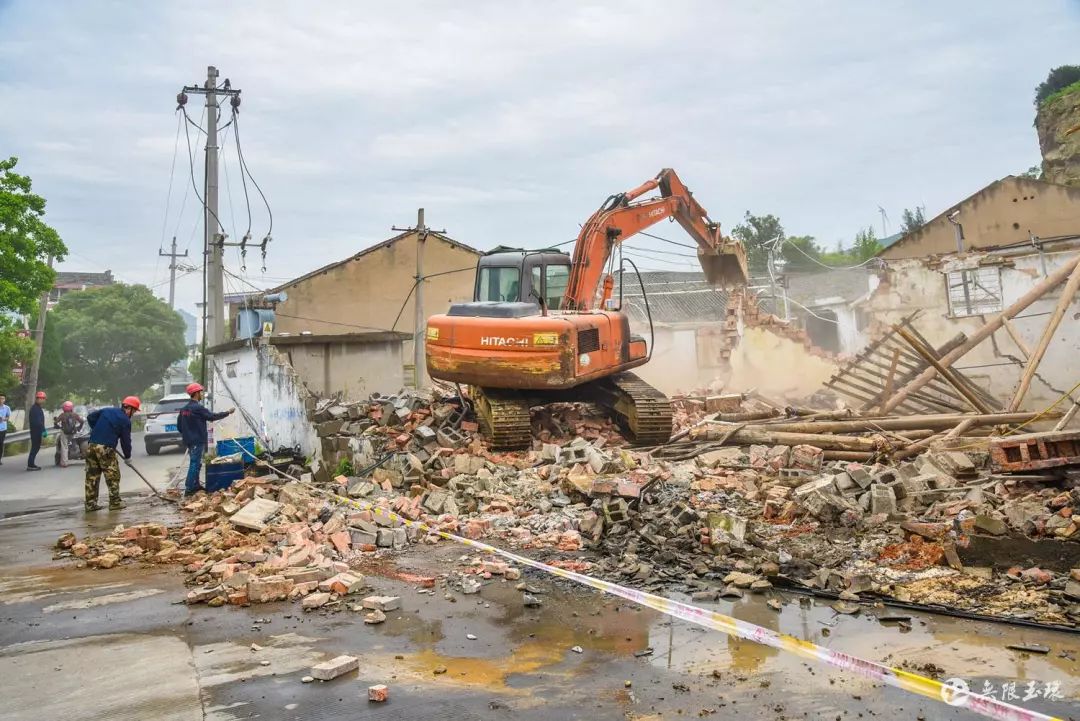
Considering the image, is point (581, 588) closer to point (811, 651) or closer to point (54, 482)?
point (811, 651)

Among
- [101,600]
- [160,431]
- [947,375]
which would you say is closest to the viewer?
[101,600]

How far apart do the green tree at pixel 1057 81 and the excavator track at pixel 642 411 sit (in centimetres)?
3102

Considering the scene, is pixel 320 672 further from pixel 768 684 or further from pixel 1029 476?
pixel 1029 476

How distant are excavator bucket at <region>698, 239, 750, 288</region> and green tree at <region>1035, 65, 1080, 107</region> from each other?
26.8 m

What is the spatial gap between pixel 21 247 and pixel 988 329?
2356 centimetres

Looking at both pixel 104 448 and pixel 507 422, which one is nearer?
pixel 104 448

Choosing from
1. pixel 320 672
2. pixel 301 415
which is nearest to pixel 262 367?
pixel 301 415

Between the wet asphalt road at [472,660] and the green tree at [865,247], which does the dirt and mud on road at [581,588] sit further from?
the green tree at [865,247]

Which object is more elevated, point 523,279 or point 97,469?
point 523,279

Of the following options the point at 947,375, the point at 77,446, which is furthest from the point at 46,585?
the point at 77,446

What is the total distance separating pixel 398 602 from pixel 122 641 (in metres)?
1.76

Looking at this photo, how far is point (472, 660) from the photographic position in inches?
181

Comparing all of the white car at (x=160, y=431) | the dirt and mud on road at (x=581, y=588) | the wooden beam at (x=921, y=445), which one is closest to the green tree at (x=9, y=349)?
the white car at (x=160, y=431)

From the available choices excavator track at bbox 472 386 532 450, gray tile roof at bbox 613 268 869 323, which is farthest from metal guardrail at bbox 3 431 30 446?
gray tile roof at bbox 613 268 869 323
